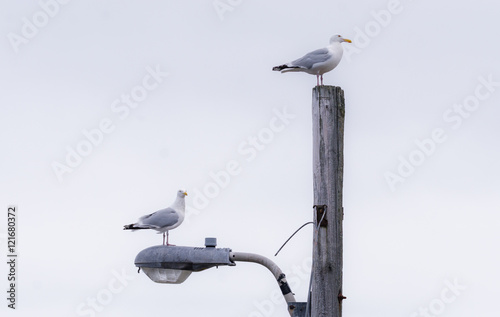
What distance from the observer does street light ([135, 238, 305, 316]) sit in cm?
1041

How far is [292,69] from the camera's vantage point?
15594 mm

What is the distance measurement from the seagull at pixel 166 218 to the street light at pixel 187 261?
15.0 feet

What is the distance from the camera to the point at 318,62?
49.9ft

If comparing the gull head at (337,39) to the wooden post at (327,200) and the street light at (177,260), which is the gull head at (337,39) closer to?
the street light at (177,260)

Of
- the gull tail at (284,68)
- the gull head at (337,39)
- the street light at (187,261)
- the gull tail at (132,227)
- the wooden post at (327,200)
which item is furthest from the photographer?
the gull head at (337,39)

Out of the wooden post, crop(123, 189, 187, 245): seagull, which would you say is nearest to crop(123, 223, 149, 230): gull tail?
crop(123, 189, 187, 245): seagull

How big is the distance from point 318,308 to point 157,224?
730 centimetres

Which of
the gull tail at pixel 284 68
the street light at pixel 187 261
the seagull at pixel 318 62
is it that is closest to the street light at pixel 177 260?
the street light at pixel 187 261

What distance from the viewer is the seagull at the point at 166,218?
15594 millimetres

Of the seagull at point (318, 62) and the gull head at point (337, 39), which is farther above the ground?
the gull head at point (337, 39)

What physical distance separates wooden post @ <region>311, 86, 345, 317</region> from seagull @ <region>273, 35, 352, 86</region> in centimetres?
567

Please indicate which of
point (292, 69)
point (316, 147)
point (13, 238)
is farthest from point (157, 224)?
point (316, 147)

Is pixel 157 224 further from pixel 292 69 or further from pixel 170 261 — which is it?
pixel 170 261

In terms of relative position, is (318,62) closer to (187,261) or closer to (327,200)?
(187,261)
